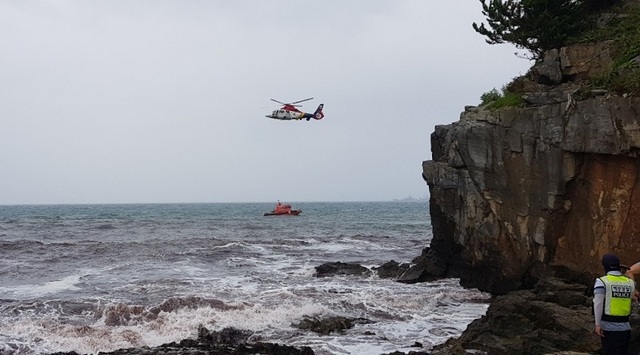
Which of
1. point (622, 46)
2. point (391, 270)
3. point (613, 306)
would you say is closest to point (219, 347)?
point (613, 306)

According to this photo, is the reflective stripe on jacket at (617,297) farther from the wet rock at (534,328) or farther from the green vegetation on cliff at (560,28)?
the green vegetation on cliff at (560,28)

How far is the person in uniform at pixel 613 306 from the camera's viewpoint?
27.6 feet

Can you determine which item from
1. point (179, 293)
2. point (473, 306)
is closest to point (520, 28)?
point (473, 306)

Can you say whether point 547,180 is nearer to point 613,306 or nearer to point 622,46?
point 622,46

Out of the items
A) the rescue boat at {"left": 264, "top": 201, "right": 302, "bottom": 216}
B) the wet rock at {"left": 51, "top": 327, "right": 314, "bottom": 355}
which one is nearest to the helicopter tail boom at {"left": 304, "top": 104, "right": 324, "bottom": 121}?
the wet rock at {"left": 51, "top": 327, "right": 314, "bottom": 355}

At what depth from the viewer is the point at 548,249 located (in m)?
16.3

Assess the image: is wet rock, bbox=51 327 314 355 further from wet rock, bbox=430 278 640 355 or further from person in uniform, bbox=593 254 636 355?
person in uniform, bbox=593 254 636 355

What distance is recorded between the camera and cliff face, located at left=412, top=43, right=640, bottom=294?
14281 mm

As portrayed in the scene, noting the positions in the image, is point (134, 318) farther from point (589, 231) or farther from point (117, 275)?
point (589, 231)

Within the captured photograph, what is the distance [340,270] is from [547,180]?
1189cm

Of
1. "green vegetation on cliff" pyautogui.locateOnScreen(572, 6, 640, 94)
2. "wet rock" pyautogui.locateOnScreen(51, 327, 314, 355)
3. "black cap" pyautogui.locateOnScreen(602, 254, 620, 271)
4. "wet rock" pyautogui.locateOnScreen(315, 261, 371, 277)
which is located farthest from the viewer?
"wet rock" pyautogui.locateOnScreen(315, 261, 371, 277)

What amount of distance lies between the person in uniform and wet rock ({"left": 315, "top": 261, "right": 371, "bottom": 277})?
1691cm

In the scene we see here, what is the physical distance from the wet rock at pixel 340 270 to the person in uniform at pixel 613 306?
55.5 ft

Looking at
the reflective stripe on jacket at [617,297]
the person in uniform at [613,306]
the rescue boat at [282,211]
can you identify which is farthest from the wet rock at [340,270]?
the rescue boat at [282,211]
